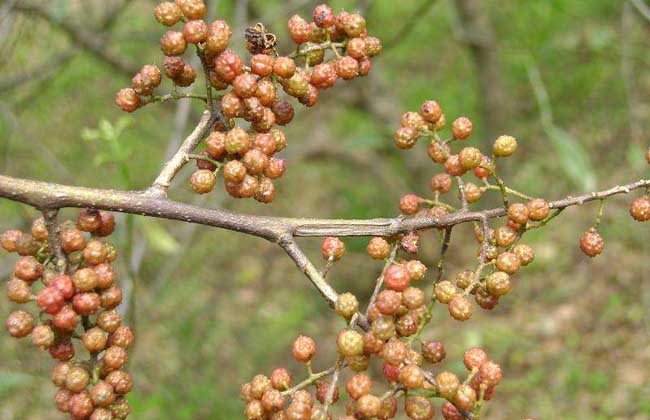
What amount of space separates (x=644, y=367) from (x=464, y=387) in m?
3.82

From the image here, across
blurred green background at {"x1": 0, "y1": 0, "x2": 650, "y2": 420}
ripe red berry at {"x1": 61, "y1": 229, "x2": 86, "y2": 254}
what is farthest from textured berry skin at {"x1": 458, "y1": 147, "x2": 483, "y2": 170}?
blurred green background at {"x1": 0, "y1": 0, "x2": 650, "y2": 420}

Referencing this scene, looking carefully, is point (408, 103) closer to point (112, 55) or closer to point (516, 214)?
point (112, 55)

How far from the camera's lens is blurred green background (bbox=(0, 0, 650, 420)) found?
4391 millimetres

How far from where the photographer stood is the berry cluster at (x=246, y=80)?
1.60m

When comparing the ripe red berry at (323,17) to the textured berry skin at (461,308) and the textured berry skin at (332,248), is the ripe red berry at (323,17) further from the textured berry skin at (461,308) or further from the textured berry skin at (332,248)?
the textured berry skin at (461,308)

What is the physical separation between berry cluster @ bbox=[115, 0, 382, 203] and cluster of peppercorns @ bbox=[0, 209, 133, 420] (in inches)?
11.2

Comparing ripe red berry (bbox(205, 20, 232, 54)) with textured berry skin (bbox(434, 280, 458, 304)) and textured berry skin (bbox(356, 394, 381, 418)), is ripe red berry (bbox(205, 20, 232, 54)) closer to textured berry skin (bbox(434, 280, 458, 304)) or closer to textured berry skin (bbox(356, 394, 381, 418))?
textured berry skin (bbox(434, 280, 458, 304))

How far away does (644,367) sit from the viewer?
15.4 ft

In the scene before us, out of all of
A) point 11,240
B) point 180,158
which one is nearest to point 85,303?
point 11,240

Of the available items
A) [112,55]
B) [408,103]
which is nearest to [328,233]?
[112,55]

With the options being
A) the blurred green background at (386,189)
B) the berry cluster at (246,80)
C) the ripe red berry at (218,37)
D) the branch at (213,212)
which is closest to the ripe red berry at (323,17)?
the berry cluster at (246,80)

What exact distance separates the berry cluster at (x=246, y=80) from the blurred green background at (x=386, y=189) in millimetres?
1986

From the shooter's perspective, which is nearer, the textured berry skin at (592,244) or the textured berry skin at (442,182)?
the textured berry skin at (592,244)

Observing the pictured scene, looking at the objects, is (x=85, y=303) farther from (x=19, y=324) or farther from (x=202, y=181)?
(x=202, y=181)
